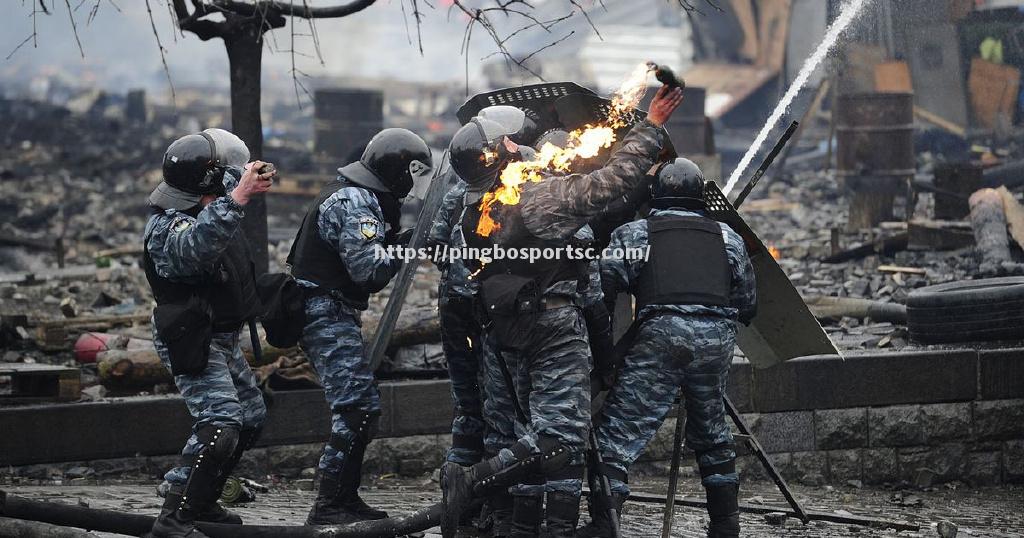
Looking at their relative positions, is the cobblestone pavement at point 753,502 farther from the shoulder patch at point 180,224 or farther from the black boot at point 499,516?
the shoulder patch at point 180,224

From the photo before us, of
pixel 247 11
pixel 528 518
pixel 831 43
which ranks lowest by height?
pixel 528 518

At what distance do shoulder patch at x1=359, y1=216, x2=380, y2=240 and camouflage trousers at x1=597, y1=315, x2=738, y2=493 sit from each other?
1366 millimetres

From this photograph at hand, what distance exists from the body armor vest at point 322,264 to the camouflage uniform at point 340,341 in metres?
0.03

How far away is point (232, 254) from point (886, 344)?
493 centimetres

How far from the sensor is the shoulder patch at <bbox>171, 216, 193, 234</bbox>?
17.9ft

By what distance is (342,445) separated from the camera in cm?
616

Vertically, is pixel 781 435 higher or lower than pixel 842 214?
lower

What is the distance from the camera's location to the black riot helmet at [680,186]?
6.07 m

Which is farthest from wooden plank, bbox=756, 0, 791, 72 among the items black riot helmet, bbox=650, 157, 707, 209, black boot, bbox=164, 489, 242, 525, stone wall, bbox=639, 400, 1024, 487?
black boot, bbox=164, 489, 242, 525

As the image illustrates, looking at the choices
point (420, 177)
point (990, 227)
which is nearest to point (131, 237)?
point (990, 227)

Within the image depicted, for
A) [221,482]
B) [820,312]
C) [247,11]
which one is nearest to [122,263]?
[247,11]

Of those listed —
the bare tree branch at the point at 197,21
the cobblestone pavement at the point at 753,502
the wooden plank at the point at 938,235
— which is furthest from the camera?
the wooden plank at the point at 938,235

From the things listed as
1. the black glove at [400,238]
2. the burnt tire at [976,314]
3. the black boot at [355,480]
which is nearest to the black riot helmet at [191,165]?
the black glove at [400,238]

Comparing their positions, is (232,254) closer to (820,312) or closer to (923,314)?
(923,314)
